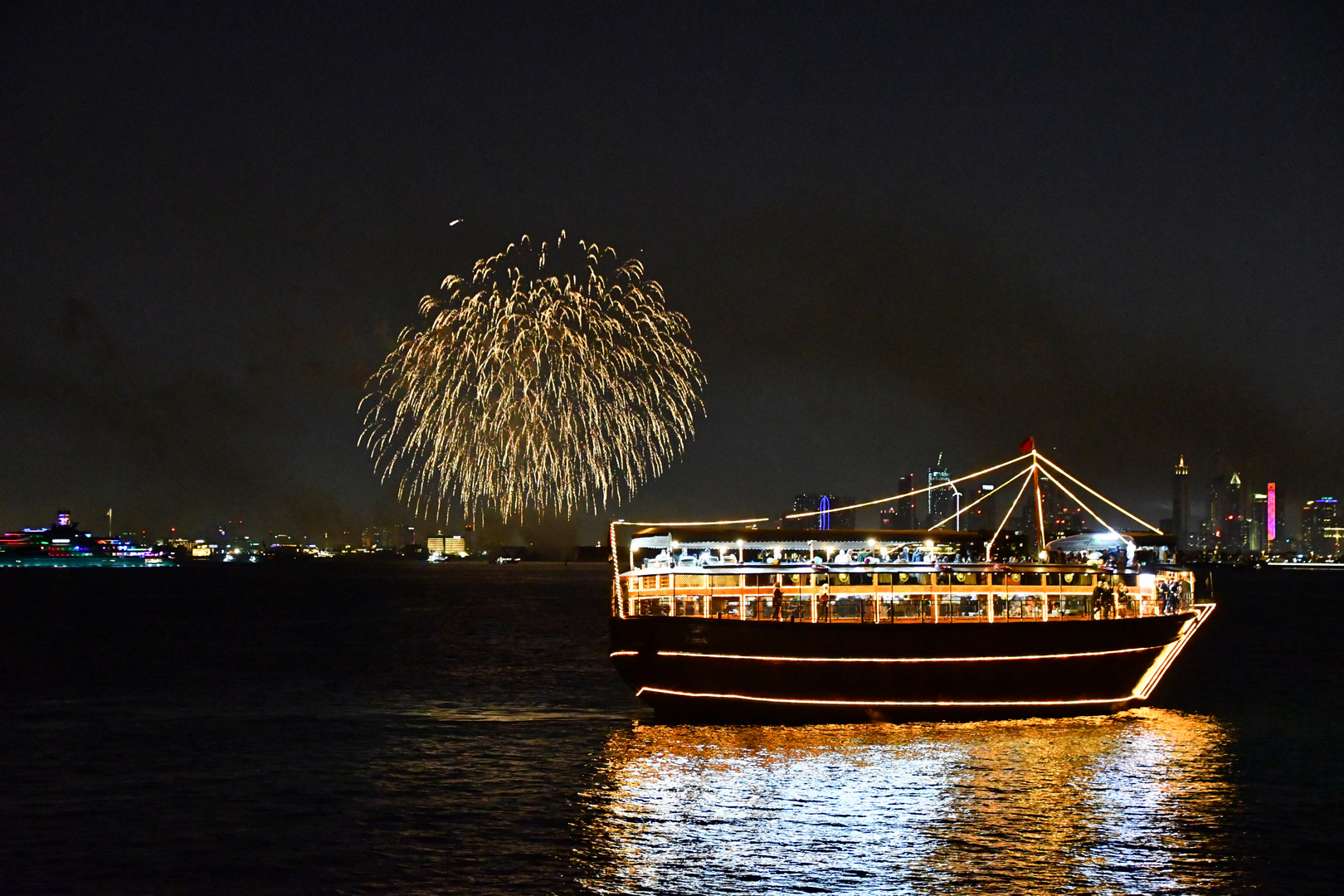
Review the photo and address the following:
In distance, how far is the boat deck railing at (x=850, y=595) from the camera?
37.6 meters

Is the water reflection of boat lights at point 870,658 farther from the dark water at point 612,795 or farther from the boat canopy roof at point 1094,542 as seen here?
the boat canopy roof at point 1094,542

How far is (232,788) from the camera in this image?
28781 millimetres

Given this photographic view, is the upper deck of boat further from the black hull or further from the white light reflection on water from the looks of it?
the white light reflection on water

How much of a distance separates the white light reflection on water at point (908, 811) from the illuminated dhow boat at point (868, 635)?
1.03m

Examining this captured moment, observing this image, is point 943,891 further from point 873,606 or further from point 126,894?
point 873,606

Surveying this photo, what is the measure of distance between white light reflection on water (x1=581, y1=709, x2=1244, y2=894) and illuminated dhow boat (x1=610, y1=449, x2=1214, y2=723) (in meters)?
1.03

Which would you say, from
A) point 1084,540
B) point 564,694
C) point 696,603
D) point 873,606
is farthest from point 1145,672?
point 564,694

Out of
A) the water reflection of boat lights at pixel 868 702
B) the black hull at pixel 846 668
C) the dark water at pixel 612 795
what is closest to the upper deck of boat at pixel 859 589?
the black hull at pixel 846 668

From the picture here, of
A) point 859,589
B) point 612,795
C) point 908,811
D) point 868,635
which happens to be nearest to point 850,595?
point 859,589

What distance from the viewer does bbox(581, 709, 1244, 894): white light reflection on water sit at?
21562mm

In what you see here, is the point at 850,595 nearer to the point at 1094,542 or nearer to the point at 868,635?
the point at 868,635

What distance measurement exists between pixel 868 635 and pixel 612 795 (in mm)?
10859

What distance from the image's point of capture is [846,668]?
36156 millimetres

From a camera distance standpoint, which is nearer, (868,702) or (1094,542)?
(868,702)
